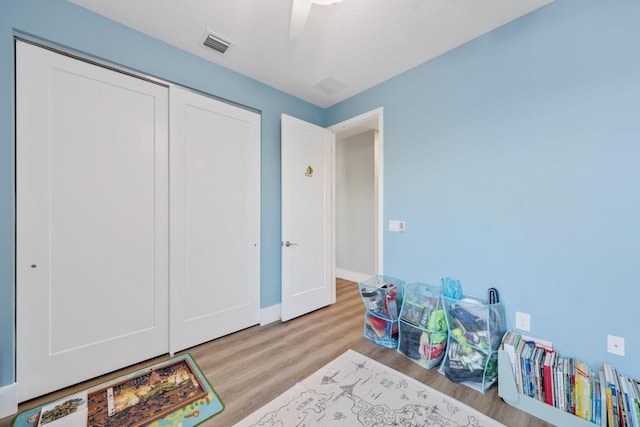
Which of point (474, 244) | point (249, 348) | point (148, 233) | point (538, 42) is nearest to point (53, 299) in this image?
point (148, 233)

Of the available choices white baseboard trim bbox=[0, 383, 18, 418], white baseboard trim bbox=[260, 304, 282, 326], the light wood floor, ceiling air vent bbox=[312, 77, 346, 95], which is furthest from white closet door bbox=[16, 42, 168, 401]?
ceiling air vent bbox=[312, 77, 346, 95]

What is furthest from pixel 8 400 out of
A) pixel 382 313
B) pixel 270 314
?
pixel 382 313

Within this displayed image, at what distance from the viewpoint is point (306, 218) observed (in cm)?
297

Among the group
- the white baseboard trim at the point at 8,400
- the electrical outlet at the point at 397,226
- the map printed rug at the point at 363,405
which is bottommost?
the map printed rug at the point at 363,405

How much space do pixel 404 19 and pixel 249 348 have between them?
2974 mm

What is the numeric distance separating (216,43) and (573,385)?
3.43 m

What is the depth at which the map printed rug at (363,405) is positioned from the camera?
4.71ft

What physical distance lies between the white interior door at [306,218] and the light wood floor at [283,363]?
1.03ft

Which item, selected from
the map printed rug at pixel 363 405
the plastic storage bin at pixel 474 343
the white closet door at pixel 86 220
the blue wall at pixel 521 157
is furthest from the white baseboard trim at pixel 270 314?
the plastic storage bin at pixel 474 343

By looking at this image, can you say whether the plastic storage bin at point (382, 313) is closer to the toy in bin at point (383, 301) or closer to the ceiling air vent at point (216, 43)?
the toy in bin at point (383, 301)

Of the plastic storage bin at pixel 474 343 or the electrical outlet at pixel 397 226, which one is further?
the electrical outlet at pixel 397 226

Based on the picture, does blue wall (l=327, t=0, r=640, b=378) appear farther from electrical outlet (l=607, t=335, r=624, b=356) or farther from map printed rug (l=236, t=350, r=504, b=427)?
map printed rug (l=236, t=350, r=504, b=427)

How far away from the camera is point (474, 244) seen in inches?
81.0

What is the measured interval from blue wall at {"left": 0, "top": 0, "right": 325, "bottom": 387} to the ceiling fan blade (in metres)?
1.22
